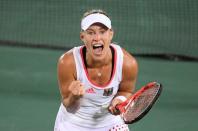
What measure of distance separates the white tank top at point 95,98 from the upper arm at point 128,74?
0.04 meters

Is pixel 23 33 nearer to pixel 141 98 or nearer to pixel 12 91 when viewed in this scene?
pixel 12 91

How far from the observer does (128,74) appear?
346cm

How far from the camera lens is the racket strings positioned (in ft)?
10.2

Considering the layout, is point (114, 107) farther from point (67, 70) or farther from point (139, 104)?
point (67, 70)

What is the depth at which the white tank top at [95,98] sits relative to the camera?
3.38m

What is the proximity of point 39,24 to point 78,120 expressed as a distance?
369cm

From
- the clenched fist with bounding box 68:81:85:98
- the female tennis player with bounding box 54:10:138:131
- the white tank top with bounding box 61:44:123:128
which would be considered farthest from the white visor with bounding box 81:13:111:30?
the clenched fist with bounding box 68:81:85:98

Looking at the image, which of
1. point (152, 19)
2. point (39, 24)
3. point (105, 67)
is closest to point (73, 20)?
point (39, 24)

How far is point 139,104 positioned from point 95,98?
326mm

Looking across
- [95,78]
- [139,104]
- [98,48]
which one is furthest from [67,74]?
[139,104]

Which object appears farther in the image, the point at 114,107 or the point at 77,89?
the point at 114,107

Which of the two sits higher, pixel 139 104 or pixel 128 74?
pixel 128 74

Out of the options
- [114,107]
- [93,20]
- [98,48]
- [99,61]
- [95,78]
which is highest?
[93,20]

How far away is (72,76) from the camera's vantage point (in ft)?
11.1
